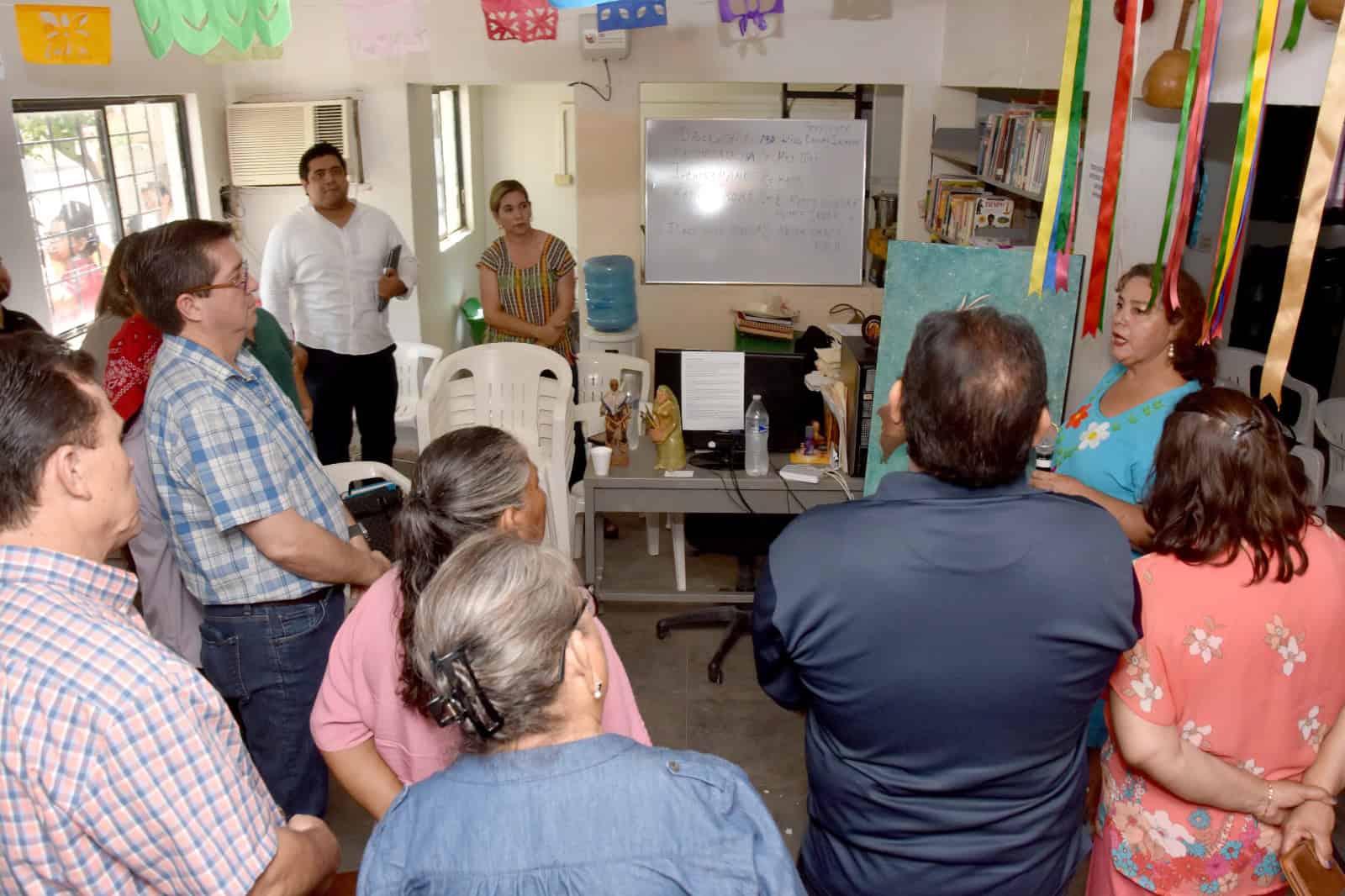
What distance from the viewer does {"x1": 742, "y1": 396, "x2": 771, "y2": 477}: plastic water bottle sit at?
3506mm

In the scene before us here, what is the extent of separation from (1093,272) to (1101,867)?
4.71 ft

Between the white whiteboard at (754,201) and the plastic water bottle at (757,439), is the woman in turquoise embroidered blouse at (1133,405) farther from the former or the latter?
Result: the white whiteboard at (754,201)

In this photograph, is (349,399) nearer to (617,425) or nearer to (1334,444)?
(617,425)

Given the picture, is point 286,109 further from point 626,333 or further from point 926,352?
point 926,352

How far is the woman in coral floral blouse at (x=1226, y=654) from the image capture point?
149cm

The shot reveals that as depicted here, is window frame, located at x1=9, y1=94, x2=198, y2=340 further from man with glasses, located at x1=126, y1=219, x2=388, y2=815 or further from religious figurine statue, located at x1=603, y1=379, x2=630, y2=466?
man with glasses, located at x1=126, y1=219, x2=388, y2=815

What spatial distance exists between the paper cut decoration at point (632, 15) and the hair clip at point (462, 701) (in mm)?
4657

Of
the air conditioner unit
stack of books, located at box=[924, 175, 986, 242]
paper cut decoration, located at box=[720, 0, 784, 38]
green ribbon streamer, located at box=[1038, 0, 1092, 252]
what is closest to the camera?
green ribbon streamer, located at box=[1038, 0, 1092, 252]

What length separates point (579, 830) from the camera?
97 centimetres

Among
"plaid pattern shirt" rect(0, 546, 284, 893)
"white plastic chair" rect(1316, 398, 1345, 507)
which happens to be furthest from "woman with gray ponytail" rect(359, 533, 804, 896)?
"white plastic chair" rect(1316, 398, 1345, 507)

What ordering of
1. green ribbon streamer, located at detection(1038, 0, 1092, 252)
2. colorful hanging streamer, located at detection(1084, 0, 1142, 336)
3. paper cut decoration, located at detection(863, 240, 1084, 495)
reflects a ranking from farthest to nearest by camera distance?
paper cut decoration, located at detection(863, 240, 1084, 495), green ribbon streamer, located at detection(1038, 0, 1092, 252), colorful hanging streamer, located at detection(1084, 0, 1142, 336)

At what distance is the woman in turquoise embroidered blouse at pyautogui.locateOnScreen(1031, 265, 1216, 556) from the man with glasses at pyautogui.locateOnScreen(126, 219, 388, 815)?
1553 mm

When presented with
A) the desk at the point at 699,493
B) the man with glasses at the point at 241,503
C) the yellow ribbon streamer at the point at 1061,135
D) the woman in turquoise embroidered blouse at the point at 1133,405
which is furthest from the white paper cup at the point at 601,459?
the yellow ribbon streamer at the point at 1061,135

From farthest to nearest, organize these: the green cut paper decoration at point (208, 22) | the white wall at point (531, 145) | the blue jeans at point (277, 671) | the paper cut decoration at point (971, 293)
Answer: the white wall at point (531, 145) → the paper cut decoration at point (971, 293) → the green cut paper decoration at point (208, 22) → the blue jeans at point (277, 671)
